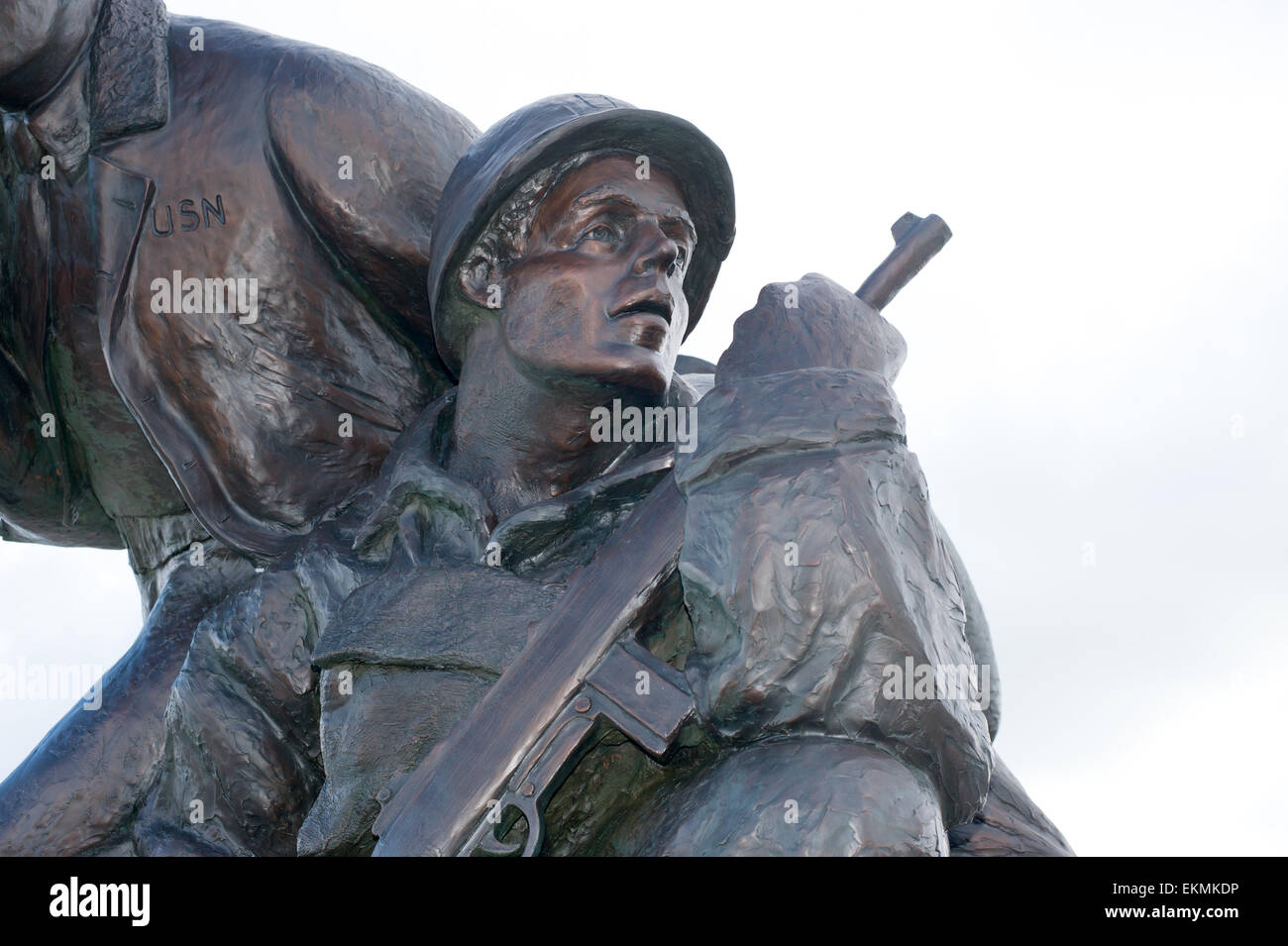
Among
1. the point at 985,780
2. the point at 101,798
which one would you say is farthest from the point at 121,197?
the point at 985,780

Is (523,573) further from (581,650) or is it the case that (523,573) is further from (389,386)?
(389,386)

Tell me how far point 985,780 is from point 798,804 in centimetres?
42

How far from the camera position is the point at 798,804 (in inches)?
137

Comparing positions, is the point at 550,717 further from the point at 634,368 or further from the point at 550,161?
the point at 550,161

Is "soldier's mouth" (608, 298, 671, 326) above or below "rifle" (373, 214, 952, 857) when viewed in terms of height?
above

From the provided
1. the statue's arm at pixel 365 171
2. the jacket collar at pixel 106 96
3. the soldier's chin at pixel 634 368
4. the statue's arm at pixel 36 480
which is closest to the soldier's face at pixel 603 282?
the soldier's chin at pixel 634 368

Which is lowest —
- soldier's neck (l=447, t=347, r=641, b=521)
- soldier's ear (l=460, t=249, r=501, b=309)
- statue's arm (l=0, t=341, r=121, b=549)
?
statue's arm (l=0, t=341, r=121, b=549)

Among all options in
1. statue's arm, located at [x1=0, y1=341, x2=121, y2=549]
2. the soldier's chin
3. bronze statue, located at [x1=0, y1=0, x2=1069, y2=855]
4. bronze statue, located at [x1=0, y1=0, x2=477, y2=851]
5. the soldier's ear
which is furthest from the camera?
statue's arm, located at [x1=0, y1=341, x2=121, y2=549]

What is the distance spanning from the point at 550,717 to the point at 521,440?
0.92m

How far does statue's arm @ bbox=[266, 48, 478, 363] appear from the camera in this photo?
482 centimetres

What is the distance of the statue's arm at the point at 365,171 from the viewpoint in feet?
15.8

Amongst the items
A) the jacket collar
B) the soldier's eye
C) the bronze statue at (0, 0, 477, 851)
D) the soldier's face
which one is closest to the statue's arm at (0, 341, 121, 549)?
the bronze statue at (0, 0, 477, 851)

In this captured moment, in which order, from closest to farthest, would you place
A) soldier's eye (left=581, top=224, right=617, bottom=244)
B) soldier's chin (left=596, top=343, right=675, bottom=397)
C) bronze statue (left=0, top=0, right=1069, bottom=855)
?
bronze statue (left=0, top=0, right=1069, bottom=855), soldier's chin (left=596, top=343, right=675, bottom=397), soldier's eye (left=581, top=224, right=617, bottom=244)

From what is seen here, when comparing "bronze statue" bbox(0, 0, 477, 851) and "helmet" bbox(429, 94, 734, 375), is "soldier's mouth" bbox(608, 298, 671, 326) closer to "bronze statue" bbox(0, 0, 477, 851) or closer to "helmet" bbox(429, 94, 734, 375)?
"helmet" bbox(429, 94, 734, 375)
